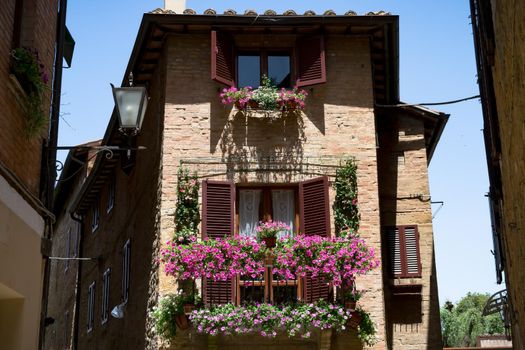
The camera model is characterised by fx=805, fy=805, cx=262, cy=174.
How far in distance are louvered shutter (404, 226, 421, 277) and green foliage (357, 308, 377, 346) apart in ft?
9.14

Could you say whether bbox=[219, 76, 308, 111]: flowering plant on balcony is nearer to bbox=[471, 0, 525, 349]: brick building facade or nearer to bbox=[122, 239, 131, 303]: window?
bbox=[471, 0, 525, 349]: brick building facade

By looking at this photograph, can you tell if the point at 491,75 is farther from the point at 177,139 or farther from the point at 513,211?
Result: the point at 177,139

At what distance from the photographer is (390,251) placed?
1630 cm

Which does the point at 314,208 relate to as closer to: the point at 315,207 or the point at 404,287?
the point at 315,207

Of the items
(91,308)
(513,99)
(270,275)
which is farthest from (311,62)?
(91,308)

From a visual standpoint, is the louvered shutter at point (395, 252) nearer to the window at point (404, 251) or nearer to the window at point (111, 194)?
the window at point (404, 251)

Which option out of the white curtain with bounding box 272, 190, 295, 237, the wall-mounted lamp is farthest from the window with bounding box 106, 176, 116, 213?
the wall-mounted lamp

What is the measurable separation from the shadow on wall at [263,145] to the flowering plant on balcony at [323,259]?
179cm

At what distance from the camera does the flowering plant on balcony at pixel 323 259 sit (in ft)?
42.9

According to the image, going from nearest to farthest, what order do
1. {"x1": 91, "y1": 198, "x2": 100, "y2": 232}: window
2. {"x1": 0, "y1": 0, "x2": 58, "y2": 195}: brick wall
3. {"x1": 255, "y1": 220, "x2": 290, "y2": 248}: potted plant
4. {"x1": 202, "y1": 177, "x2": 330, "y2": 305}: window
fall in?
{"x1": 0, "y1": 0, "x2": 58, "y2": 195}: brick wall
{"x1": 255, "y1": 220, "x2": 290, "y2": 248}: potted plant
{"x1": 202, "y1": 177, "x2": 330, "y2": 305}: window
{"x1": 91, "y1": 198, "x2": 100, "y2": 232}: window

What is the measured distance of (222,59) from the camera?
1505 cm

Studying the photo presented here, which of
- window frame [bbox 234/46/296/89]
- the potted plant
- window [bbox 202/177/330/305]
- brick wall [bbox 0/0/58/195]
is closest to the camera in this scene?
brick wall [bbox 0/0/58/195]

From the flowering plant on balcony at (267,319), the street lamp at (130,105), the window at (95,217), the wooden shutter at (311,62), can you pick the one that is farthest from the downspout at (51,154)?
the window at (95,217)

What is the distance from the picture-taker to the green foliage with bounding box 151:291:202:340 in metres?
13.4
